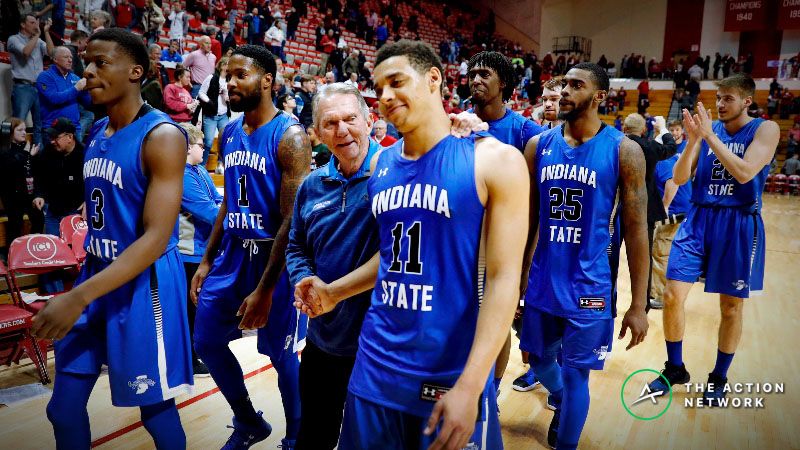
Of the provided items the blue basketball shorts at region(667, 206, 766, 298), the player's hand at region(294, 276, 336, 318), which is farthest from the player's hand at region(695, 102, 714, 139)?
the player's hand at region(294, 276, 336, 318)

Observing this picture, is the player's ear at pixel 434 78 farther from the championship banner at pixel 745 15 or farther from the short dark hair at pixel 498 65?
the championship banner at pixel 745 15

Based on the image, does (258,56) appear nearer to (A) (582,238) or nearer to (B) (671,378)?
(A) (582,238)

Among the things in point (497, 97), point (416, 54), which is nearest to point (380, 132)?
point (497, 97)

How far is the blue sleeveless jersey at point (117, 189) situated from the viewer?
245cm

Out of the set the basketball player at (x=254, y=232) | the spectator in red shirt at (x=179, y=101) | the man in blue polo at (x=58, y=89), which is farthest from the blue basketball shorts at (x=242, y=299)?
the spectator in red shirt at (x=179, y=101)

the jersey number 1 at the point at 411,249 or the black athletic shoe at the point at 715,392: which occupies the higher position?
the jersey number 1 at the point at 411,249

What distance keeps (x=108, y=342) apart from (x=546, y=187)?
229 centimetres

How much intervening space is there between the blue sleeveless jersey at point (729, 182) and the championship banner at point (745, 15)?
30319 millimetres

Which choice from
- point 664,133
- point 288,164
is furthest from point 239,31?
point 288,164

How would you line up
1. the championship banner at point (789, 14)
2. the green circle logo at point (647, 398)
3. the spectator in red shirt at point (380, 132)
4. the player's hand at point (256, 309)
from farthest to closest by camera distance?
1. the championship banner at point (789, 14)
2. the spectator in red shirt at point (380, 132)
3. the green circle logo at point (647, 398)
4. the player's hand at point (256, 309)

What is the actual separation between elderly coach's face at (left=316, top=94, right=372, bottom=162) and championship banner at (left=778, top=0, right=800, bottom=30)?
3309 centimetres

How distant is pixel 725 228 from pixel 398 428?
11.3 feet

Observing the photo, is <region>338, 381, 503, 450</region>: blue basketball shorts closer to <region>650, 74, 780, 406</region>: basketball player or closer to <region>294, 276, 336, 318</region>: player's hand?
<region>294, 276, 336, 318</region>: player's hand

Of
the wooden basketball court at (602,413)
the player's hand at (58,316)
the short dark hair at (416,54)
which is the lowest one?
the wooden basketball court at (602,413)
